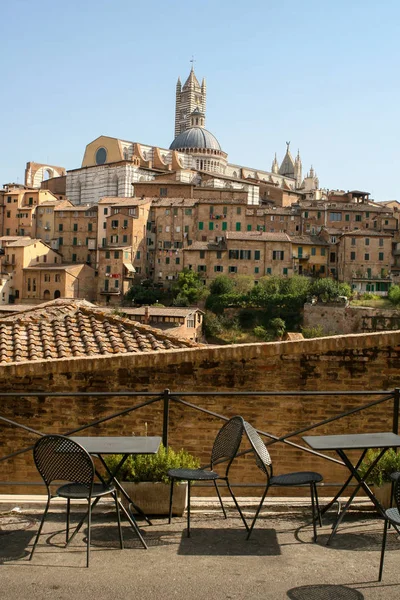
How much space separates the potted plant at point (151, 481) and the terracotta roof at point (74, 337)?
5.49 meters

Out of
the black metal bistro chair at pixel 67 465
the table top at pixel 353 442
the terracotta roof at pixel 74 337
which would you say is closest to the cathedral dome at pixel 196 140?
the terracotta roof at pixel 74 337

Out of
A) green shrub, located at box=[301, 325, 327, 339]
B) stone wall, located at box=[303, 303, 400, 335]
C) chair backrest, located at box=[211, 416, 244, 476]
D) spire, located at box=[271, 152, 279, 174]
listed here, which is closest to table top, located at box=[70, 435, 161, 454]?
chair backrest, located at box=[211, 416, 244, 476]

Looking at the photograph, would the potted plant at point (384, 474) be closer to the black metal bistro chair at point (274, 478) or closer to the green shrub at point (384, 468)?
the green shrub at point (384, 468)

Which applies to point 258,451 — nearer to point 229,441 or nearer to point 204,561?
point 229,441

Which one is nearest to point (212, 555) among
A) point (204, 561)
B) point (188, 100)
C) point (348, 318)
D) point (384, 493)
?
point (204, 561)

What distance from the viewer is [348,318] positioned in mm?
64750

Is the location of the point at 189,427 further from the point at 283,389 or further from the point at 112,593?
the point at 112,593

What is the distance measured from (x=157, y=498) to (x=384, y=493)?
187cm

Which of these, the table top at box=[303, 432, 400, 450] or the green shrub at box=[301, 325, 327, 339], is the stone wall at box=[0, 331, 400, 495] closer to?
the table top at box=[303, 432, 400, 450]

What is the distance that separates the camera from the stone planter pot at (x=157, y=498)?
A: 5.64m

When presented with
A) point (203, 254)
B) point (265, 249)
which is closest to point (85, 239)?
point (203, 254)

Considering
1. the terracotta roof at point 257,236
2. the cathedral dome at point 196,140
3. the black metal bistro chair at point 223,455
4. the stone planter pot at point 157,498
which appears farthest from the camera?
the cathedral dome at point 196,140

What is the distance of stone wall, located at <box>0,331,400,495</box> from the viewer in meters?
8.20

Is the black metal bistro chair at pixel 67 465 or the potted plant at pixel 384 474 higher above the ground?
the black metal bistro chair at pixel 67 465
